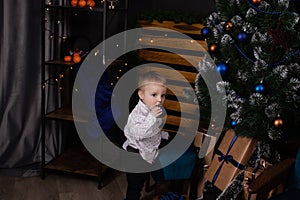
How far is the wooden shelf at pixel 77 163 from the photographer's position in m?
3.03

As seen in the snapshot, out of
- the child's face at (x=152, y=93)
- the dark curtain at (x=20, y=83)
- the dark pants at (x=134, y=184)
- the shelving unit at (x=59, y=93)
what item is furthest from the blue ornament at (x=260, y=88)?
the dark curtain at (x=20, y=83)

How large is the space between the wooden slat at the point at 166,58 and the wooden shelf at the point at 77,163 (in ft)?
2.88

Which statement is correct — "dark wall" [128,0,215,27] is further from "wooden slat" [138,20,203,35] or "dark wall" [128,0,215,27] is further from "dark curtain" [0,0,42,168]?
"dark curtain" [0,0,42,168]

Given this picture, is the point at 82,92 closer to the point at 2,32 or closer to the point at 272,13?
the point at 2,32

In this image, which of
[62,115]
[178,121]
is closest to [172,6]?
[178,121]

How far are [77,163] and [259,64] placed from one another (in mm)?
1601

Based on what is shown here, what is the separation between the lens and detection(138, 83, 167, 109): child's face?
2.45 meters

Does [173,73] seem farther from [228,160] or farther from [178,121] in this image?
[228,160]

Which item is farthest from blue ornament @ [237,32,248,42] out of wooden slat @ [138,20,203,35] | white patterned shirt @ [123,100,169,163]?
wooden slat @ [138,20,203,35]

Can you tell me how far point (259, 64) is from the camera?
217 centimetres

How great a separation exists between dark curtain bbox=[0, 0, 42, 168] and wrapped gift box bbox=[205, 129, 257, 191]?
4.82ft

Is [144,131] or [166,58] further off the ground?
[166,58]

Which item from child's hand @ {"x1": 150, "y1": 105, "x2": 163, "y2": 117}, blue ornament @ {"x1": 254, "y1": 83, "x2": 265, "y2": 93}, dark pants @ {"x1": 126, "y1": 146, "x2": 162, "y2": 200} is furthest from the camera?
dark pants @ {"x1": 126, "y1": 146, "x2": 162, "y2": 200}

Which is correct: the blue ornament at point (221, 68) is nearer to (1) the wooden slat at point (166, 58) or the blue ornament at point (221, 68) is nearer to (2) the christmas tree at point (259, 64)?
(2) the christmas tree at point (259, 64)
